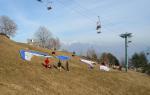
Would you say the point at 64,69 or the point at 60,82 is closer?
the point at 60,82

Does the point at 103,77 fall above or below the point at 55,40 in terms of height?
below

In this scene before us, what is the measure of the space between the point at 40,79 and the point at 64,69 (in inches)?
513

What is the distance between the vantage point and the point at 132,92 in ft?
176

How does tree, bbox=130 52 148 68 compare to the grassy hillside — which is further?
tree, bbox=130 52 148 68

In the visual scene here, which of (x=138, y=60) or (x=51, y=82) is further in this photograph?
(x=138, y=60)

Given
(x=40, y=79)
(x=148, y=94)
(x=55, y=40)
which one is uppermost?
(x=55, y=40)

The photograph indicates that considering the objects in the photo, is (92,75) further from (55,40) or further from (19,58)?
(55,40)

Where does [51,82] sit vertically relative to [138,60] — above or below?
above

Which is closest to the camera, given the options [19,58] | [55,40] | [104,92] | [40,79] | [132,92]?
[40,79]

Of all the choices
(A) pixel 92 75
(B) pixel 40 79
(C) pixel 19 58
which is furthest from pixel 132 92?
(C) pixel 19 58

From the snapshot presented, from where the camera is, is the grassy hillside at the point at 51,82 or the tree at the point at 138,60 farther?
the tree at the point at 138,60

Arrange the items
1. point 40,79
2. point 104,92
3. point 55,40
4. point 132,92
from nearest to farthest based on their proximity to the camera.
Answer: point 40,79
point 104,92
point 132,92
point 55,40

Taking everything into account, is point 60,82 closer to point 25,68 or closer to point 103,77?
point 25,68

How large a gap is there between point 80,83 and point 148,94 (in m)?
13.7
